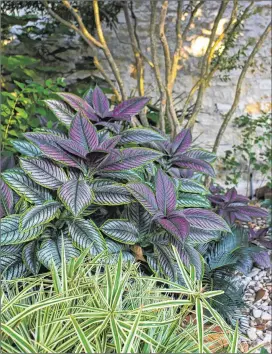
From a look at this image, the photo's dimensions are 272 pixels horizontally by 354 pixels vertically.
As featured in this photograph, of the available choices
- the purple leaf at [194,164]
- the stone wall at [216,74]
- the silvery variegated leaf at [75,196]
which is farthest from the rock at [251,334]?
the stone wall at [216,74]

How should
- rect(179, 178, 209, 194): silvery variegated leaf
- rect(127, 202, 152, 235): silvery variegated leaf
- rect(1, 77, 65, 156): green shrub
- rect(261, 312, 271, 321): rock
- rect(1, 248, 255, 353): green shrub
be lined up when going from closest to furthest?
rect(1, 248, 255, 353): green shrub
rect(127, 202, 152, 235): silvery variegated leaf
rect(179, 178, 209, 194): silvery variegated leaf
rect(261, 312, 271, 321): rock
rect(1, 77, 65, 156): green shrub

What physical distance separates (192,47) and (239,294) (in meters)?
2.33

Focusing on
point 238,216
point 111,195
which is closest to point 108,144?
point 111,195

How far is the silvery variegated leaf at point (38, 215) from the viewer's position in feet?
3.90

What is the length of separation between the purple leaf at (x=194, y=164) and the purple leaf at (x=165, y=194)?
257mm

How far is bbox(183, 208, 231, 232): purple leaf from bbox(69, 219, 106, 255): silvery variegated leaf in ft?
1.00

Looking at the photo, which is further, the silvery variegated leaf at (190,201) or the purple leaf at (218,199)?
the purple leaf at (218,199)

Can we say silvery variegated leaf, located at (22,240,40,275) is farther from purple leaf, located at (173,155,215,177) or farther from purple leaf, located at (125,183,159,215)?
purple leaf, located at (173,155,215,177)

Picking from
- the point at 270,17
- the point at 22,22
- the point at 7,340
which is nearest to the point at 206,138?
the point at 270,17

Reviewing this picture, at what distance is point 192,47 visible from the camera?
3396 millimetres

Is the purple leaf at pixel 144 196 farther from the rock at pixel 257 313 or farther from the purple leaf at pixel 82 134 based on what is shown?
the rock at pixel 257 313

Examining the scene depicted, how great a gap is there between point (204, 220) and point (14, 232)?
61cm

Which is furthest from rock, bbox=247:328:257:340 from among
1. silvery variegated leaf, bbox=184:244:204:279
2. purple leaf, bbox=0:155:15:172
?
purple leaf, bbox=0:155:15:172

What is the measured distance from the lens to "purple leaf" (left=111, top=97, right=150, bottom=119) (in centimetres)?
160
